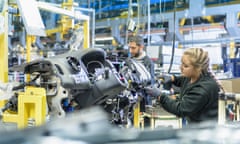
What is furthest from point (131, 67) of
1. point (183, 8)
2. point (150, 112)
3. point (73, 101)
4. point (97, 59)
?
point (183, 8)

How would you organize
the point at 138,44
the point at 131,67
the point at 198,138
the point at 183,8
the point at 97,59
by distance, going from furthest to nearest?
the point at 183,8 < the point at 138,44 < the point at 131,67 < the point at 97,59 < the point at 198,138

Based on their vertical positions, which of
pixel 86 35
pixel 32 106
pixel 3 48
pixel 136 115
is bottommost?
pixel 136 115

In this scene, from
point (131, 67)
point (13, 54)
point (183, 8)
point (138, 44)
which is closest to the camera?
point (131, 67)

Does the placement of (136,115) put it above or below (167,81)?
below

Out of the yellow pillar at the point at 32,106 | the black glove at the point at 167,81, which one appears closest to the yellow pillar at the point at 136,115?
the black glove at the point at 167,81

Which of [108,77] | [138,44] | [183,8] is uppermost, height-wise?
[183,8]

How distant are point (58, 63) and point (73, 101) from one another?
0.30m

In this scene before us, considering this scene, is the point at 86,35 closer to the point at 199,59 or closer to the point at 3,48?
the point at 3,48

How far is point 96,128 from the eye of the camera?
735 millimetres

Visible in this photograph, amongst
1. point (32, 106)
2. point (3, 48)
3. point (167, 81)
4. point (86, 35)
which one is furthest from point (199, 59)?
point (86, 35)

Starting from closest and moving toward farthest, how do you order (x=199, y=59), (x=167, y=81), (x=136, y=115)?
(x=199, y=59) < (x=167, y=81) < (x=136, y=115)

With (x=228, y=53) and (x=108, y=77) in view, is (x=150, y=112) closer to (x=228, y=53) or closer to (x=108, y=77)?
(x=108, y=77)

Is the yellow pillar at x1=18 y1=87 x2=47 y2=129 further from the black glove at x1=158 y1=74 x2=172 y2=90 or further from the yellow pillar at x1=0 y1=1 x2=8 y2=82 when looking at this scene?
the black glove at x1=158 y1=74 x2=172 y2=90

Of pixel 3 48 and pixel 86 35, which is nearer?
pixel 3 48
